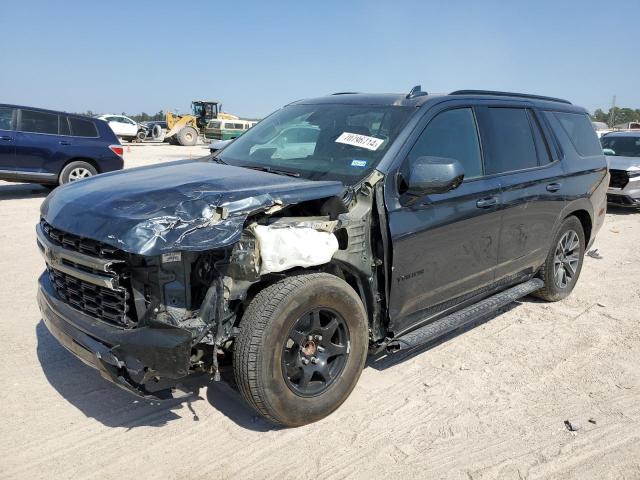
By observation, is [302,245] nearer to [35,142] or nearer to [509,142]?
[509,142]

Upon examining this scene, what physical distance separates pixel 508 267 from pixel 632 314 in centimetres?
171

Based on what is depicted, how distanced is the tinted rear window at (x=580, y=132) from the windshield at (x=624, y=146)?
6851 millimetres

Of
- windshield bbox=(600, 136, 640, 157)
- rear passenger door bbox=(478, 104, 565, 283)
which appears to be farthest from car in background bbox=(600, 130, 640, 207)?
rear passenger door bbox=(478, 104, 565, 283)

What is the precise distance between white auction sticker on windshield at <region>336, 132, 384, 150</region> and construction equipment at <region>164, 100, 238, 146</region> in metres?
31.1

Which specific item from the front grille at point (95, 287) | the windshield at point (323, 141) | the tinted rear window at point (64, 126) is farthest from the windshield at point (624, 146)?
the front grille at point (95, 287)

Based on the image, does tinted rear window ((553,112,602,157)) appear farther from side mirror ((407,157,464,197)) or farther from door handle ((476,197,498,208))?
side mirror ((407,157,464,197))

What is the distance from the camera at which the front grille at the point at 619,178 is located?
10711 mm

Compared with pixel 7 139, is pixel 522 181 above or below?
below

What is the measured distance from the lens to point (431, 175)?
335cm

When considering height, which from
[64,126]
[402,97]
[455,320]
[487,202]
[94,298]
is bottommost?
[455,320]

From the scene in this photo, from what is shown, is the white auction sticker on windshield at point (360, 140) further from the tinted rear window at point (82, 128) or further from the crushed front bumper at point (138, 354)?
the tinted rear window at point (82, 128)

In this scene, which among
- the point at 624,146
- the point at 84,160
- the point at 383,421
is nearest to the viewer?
the point at 383,421

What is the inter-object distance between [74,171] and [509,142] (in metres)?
9.33

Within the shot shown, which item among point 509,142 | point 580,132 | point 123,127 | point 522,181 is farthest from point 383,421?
point 123,127
